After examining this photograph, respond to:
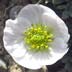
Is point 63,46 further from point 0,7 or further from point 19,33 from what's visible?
point 0,7

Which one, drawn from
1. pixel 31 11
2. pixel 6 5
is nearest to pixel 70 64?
pixel 31 11

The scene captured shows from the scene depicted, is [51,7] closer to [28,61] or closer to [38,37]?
[38,37]

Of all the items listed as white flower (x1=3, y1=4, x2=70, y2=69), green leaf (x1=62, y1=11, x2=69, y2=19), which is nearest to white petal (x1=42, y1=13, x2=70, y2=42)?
white flower (x1=3, y1=4, x2=70, y2=69)

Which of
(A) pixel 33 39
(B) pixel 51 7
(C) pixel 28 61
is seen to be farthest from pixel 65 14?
(C) pixel 28 61

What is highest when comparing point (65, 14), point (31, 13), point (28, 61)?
point (31, 13)

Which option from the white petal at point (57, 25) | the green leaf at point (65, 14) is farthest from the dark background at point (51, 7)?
the white petal at point (57, 25)
